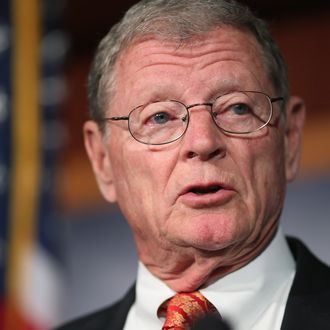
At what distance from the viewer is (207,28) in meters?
1.82

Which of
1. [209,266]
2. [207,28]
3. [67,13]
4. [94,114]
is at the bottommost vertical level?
[67,13]

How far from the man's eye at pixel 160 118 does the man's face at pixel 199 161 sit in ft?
0.11

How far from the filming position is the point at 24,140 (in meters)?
3.35

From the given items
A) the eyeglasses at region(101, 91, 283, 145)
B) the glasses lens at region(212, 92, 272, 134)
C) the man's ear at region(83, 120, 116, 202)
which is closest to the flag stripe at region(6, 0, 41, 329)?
the man's ear at region(83, 120, 116, 202)

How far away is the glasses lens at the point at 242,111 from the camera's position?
174cm

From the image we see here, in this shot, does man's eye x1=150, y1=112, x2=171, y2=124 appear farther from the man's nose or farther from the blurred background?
the blurred background

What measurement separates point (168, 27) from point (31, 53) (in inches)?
65.8

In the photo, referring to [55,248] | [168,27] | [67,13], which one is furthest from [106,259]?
[168,27]

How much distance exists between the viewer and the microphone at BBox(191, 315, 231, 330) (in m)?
1.36

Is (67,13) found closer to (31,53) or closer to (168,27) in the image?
(31,53)

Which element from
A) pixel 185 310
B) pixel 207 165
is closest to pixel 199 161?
pixel 207 165

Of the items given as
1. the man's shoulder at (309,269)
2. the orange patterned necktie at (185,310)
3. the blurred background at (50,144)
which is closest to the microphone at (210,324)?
the orange patterned necktie at (185,310)

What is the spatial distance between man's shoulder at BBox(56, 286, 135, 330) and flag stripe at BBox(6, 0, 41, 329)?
3.68 feet

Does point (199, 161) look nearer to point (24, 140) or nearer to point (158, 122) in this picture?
point (158, 122)
